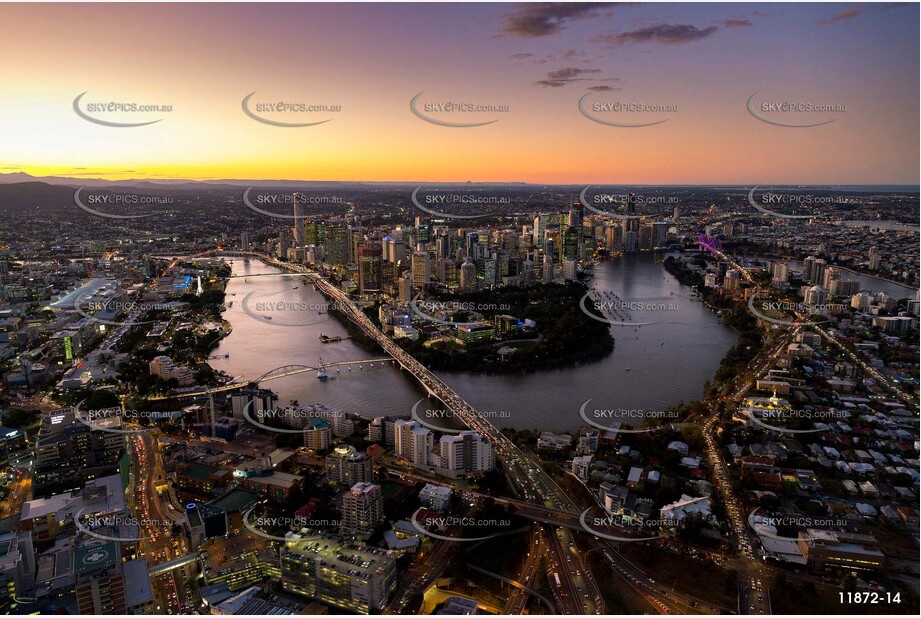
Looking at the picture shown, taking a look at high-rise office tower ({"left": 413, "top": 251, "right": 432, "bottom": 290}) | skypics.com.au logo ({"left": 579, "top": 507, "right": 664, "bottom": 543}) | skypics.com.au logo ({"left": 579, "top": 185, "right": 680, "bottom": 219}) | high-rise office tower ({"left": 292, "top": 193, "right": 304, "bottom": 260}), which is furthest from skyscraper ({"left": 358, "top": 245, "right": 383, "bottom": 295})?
skypics.com.au logo ({"left": 579, "top": 507, "right": 664, "bottom": 543})

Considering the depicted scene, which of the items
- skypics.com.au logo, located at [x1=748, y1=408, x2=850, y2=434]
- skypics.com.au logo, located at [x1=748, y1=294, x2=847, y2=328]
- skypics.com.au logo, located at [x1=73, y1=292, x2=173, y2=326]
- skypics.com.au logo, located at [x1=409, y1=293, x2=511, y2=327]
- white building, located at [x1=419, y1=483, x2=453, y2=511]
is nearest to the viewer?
white building, located at [x1=419, y1=483, x2=453, y2=511]

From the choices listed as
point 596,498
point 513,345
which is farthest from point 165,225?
point 596,498

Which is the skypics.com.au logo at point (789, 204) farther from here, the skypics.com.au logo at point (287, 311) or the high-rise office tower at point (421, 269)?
the skypics.com.au logo at point (287, 311)

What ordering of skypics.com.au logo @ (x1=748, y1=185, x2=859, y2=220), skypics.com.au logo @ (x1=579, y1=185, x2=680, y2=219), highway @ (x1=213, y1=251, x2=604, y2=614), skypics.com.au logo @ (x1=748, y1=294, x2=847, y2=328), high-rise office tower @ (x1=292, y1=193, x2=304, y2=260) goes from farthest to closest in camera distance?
skypics.com.au logo @ (x1=579, y1=185, x2=680, y2=219)
high-rise office tower @ (x1=292, y1=193, x2=304, y2=260)
skypics.com.au logo @ (x1=748, y1=185, x2=859, y2=220)
skypics.com.au logo @ (x1=748, y1=294, x2=847, y2=328)
highway @ (x1=213, y1=251, x2=604, y2=614)

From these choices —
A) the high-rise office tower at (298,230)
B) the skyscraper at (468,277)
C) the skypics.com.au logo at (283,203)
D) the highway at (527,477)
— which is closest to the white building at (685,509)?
the highway at (527,477)

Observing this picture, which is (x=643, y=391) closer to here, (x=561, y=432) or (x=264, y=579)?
(x=561, y=432)

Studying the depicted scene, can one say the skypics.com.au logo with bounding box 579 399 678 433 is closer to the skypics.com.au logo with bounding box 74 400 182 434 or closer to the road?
the road

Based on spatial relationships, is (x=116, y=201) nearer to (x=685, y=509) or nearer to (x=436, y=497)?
(x=436, y=497)

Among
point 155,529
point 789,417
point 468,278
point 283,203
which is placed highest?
point 283,203

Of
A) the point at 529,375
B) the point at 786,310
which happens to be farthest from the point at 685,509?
the point at 786,310

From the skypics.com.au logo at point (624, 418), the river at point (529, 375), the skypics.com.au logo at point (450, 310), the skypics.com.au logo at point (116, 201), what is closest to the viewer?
the skypics.com.au logo at point (624, 418)
